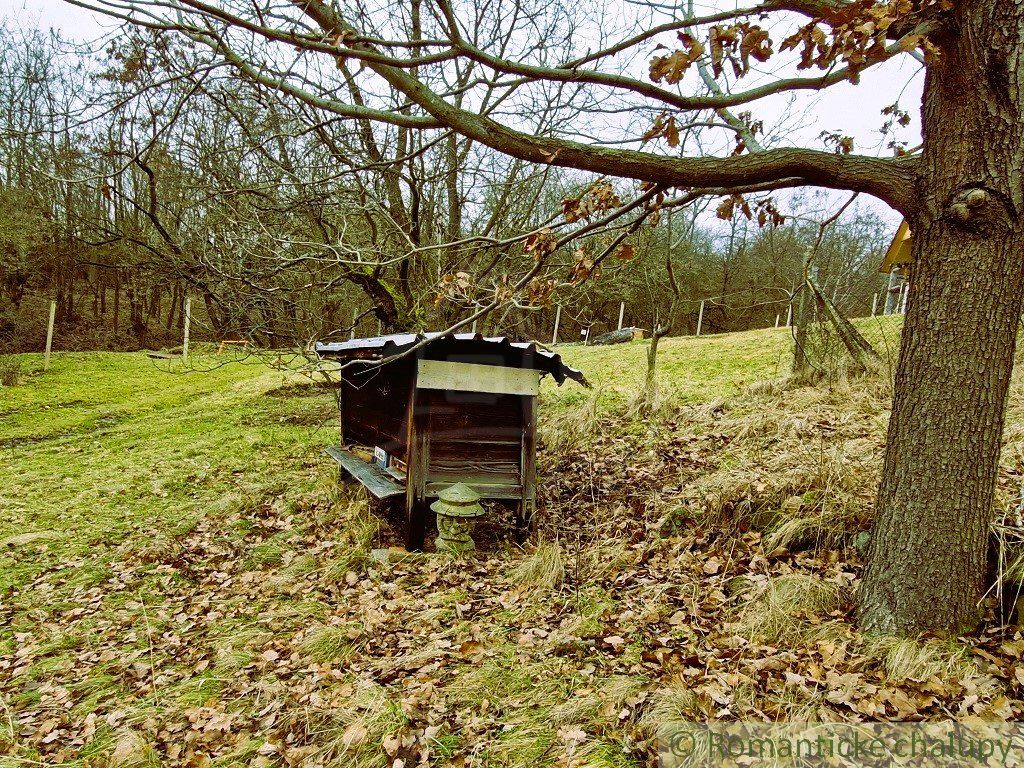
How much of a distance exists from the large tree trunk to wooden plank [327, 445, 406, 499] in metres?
4.15

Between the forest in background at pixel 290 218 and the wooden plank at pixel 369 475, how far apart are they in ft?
5.40

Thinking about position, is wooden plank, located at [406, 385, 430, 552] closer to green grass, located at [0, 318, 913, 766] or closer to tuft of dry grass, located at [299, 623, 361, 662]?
green grass, located at [0, 318, 913, 766]

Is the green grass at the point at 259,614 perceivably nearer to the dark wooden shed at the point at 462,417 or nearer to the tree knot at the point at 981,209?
the dark wooden shed at the point at 462,417

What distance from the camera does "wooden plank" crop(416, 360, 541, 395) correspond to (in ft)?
17.9

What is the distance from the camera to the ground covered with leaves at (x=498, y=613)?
3.00 metres

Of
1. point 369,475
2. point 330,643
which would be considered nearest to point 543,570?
point 330,643

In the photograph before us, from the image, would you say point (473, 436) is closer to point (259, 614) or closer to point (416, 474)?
point (416, 474)

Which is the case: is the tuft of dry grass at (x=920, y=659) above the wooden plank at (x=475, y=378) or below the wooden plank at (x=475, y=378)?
below

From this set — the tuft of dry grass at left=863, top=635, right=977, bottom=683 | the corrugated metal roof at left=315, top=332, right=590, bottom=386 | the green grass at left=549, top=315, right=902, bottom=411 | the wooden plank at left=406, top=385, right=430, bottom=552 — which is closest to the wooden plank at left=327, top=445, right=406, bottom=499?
the wooden plank at left=406, top=385, right=430, bottom=552

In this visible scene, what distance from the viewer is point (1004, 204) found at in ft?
9.05

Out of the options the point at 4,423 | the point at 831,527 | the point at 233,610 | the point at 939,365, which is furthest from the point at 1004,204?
the point at 4,423

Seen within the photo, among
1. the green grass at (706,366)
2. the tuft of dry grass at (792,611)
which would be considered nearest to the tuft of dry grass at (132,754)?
the tuft of dry grass at (792,611)

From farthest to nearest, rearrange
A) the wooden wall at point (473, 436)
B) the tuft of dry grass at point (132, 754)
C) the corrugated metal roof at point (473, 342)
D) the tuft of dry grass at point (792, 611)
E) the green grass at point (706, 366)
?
the green grass at point (706, 366) < the wooden wall at point (473, 436) < the corrugated metal roof at point (473, 342) < the tuft of dry grass at point (792, 611) < the tuft of dry grass at point (132, 754)

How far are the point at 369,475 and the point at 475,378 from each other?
188 cm
